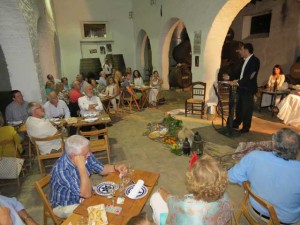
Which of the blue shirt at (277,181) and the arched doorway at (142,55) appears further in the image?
the arched doorway at (142,55)

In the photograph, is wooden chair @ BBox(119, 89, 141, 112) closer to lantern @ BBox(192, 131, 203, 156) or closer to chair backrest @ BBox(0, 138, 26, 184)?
lantern @ BBox(192, 131, 203, 156)

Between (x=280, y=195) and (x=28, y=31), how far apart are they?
5190 mm

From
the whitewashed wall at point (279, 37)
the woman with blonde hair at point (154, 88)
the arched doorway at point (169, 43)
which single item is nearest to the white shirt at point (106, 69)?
the arched doorway at point (169, 43)

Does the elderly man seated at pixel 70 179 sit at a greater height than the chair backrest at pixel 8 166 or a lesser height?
greater

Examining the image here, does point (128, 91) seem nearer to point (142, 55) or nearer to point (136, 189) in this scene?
Result: point (136, 189)

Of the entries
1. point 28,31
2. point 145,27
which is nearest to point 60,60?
point 145,27

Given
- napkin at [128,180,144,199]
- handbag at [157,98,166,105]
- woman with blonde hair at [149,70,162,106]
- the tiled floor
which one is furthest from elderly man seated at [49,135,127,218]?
handbag at [157,98,166,105]

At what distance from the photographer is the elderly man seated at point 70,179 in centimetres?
211

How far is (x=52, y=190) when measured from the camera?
7.27 feet

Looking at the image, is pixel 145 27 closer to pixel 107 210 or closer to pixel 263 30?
pixel 263 30

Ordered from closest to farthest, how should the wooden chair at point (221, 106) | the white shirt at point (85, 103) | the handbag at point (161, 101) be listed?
1. the white shirt at point (85, 103)
2. the wooden chair at point (221, 106)
3. the handbag at point (161, 101)

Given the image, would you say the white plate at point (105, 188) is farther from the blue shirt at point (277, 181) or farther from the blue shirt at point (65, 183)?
the blue shirt at point (277, 181)

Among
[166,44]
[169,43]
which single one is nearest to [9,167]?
[166,44]

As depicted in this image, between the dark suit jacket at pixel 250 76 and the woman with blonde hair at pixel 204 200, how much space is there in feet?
13.1
